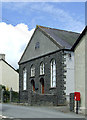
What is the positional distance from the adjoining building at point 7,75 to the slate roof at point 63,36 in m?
15.7

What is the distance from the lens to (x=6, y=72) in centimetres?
4384

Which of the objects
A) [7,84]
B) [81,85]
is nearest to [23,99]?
[7,84]

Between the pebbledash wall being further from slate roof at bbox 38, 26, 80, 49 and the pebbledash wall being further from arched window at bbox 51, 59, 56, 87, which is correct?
slate roof at bbox 38, 26, 80, 49

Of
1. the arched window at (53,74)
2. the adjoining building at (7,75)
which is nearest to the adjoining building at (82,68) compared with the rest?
the arched window at (53,74)

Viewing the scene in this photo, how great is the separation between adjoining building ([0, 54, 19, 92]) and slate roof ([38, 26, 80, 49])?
15708 mm

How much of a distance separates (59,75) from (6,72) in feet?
65.9

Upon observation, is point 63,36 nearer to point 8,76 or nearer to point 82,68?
point 82,68

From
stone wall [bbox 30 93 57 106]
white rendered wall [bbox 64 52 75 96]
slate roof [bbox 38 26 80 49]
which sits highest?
slate roof [bbox 38 26 80 49]

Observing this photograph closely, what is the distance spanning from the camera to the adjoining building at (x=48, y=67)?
2473cm

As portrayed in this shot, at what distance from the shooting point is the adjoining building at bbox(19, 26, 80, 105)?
2473 cm

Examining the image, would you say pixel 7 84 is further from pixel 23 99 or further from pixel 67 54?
pixel 67 54

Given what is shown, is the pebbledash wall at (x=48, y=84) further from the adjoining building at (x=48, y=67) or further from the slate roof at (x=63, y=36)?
the slate roof at (x=63, y=36)

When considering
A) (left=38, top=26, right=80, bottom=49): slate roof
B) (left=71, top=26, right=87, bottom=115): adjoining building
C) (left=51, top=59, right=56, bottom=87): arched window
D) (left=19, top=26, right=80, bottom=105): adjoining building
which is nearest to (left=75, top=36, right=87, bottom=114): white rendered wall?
(left=71, top=26, right=87, bottom=115): adjoining building

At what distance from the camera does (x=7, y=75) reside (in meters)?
43.9
